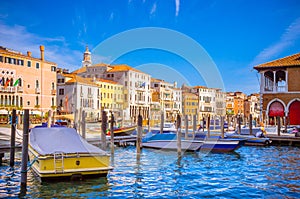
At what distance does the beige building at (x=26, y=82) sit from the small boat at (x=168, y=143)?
20.8 m

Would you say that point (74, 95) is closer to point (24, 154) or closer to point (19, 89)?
point (19, 89)

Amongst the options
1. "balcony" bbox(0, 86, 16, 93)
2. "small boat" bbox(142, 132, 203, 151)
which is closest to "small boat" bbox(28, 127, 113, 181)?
"small boat" bbox(142, 132, 203, 151)

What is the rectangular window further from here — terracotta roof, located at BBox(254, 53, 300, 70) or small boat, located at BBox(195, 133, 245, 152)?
small boat, located at BBox(195, 133, 245, 152)

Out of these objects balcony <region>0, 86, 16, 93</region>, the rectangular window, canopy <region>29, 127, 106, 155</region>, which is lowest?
canopy <region>29, 127, 106, 155</region>

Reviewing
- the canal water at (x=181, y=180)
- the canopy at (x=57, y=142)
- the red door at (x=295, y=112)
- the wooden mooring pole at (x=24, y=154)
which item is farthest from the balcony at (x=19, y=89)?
the wooden mooring pole at (x=24, y=154)

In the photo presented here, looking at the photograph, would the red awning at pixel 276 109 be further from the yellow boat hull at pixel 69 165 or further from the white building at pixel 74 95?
the white building at pixel 74 95

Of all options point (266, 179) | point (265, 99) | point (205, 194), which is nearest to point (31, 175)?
point (205, 194)

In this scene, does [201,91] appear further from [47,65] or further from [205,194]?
[205,194]

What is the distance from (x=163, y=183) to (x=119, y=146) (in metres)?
9.35

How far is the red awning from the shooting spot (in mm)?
26641

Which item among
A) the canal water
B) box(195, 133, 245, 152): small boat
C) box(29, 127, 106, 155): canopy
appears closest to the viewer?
the canal water

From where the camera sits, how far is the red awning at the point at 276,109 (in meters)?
26.6

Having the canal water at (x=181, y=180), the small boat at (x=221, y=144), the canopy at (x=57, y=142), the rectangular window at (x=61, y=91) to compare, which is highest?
the rectangular window at (x=61, y=91)

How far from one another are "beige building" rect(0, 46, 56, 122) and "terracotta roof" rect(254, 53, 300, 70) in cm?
2267
